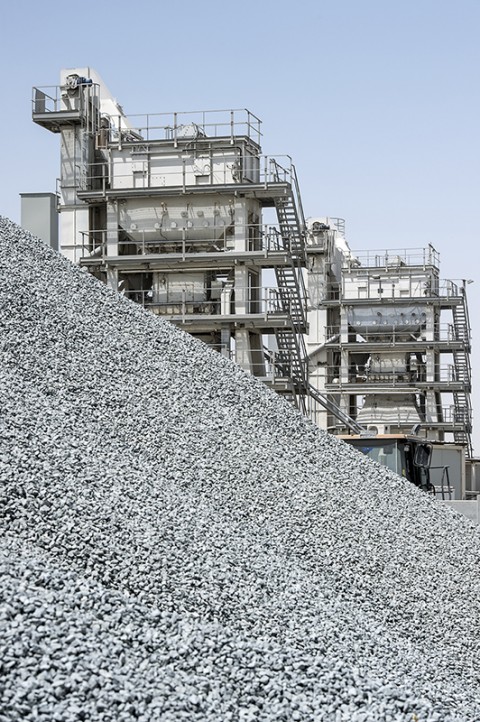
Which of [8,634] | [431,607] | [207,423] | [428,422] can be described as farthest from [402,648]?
[428,422]

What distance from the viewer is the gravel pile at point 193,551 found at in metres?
5.62

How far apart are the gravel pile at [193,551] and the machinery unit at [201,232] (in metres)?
14.8

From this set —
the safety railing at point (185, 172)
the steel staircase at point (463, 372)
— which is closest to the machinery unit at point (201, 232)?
the safety railing at point (185, 172)

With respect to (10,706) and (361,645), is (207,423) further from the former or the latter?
(10,706)

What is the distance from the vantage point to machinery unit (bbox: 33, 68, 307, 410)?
2961 cm

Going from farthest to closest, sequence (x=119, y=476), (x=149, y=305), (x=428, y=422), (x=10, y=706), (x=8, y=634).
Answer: (x=428, y=422) → (x=149, y=305) → (x=119, y=476) → (x=8, y=634) → (x=10, y=706)

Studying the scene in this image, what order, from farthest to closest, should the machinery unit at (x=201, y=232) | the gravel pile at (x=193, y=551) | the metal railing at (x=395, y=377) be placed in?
the metal railing at (x=395, y=377) < the machinery unit at (x=201, y=232) < the gravel pile at (x=193, y=551)

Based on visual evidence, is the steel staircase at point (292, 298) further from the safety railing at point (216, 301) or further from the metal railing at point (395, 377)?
the metal railing at point (395, 377)

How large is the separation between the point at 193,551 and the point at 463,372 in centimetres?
3153

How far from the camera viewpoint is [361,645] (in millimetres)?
7215

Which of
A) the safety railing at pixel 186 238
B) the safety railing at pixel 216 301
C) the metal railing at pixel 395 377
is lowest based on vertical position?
the metal railing at pixel 395 377

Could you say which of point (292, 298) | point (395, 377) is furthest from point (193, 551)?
point (395, 377)

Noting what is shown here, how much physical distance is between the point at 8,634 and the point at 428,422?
32.7 m

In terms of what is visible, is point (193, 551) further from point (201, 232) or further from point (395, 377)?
point (395, 377)
